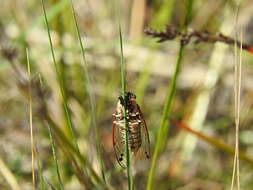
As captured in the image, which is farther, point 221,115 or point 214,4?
point 214,4

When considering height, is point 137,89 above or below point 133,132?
below

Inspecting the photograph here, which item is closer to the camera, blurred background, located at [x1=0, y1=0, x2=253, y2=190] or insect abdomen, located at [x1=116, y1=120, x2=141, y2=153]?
insect abdomen, located at [x1=116, y1=120, x2=141, y2=153]

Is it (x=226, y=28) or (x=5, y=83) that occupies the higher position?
(x=226, y=28)

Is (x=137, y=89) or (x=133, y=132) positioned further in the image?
(x=137, y=89)

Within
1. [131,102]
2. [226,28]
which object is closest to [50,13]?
[131,102]

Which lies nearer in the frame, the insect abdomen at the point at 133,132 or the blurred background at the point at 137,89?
the insect abdomen at the point at 133,132

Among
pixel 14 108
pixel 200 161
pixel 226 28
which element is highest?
pixel 226 28

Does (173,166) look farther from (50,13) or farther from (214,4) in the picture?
(214,4)

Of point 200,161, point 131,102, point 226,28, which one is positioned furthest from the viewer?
point 226,28
